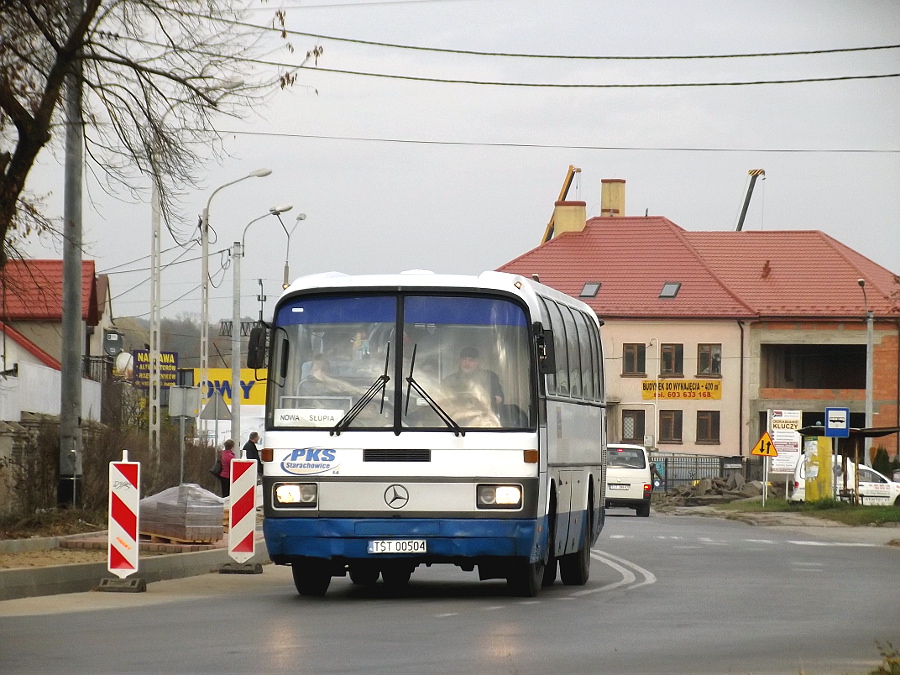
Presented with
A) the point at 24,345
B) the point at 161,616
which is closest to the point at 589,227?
the point at 24,345

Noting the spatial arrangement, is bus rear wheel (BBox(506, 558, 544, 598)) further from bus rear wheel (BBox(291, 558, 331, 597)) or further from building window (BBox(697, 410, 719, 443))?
building window (BBox(697, 410, 719, 443))

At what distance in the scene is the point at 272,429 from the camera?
51.9ft

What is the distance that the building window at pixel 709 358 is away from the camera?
80.4 metres

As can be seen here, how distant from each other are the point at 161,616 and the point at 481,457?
10.6 feet

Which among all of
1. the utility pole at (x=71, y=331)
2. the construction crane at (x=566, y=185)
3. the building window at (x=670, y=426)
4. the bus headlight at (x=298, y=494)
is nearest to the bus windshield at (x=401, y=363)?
the bus headlight at (x=298, y=494)

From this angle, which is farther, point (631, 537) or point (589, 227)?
point (589, 227)

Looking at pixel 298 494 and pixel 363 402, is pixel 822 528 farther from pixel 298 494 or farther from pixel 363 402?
pixel 298 494

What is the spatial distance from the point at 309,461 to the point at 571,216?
238 feet

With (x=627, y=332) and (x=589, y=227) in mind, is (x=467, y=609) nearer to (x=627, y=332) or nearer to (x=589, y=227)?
(x=627, y=332)

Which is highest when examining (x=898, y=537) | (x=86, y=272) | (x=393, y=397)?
(x=86, y=272)

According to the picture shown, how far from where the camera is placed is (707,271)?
82938mm

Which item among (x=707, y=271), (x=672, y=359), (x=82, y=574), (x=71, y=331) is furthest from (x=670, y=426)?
(x=82, y=574)

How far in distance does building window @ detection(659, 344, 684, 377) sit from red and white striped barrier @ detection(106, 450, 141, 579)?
216 feet

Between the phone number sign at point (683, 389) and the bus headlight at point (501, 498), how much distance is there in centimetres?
6583
